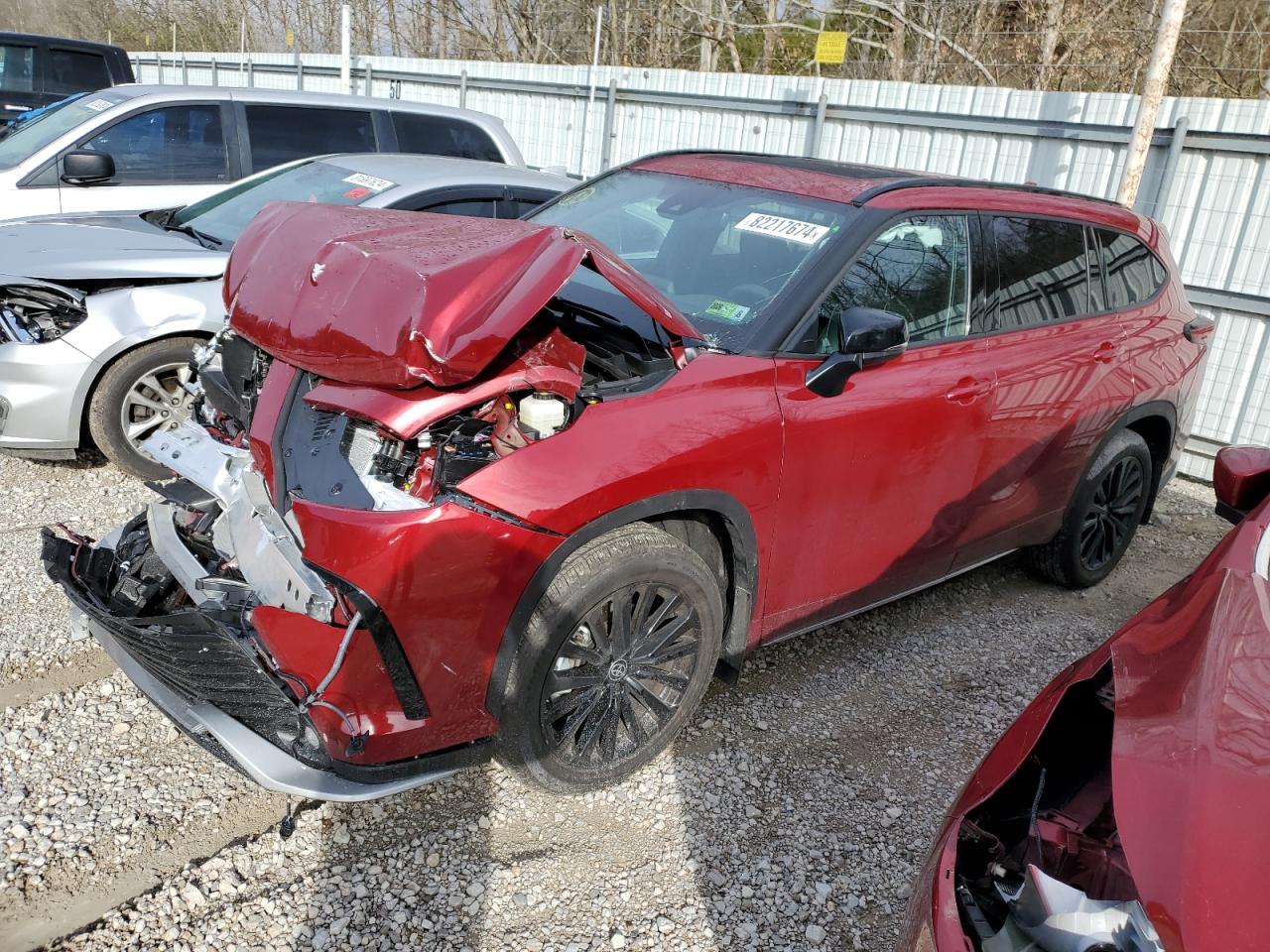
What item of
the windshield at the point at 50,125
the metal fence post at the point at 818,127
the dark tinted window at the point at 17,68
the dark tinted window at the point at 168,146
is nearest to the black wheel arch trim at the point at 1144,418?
the metal fence post at the point at 818,127

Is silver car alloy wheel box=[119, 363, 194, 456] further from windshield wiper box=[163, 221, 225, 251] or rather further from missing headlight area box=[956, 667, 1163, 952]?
missing headlight area box=[956, 667, 1163, 952]

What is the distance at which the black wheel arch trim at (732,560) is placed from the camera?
2.50 meters

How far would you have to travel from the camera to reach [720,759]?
10.6ft

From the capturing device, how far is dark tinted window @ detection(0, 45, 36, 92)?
38.7ft

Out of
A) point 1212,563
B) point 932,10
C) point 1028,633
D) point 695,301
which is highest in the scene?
point 932,10

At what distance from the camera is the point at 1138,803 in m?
1.65

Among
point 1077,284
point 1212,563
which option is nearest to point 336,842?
point 1212,563

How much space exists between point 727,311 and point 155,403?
3.11 metres

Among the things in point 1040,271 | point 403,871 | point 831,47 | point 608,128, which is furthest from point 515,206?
point 608,128

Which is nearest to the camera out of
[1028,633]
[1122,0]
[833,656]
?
[833,656]

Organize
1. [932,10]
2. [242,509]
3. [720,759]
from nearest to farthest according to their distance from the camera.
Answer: [242,509]
[720,759]
[932,10]

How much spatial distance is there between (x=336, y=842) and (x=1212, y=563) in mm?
2426

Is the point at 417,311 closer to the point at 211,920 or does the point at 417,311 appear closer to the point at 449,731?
the point at 449,731

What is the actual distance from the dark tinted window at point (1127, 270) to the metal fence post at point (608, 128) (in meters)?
7.98
